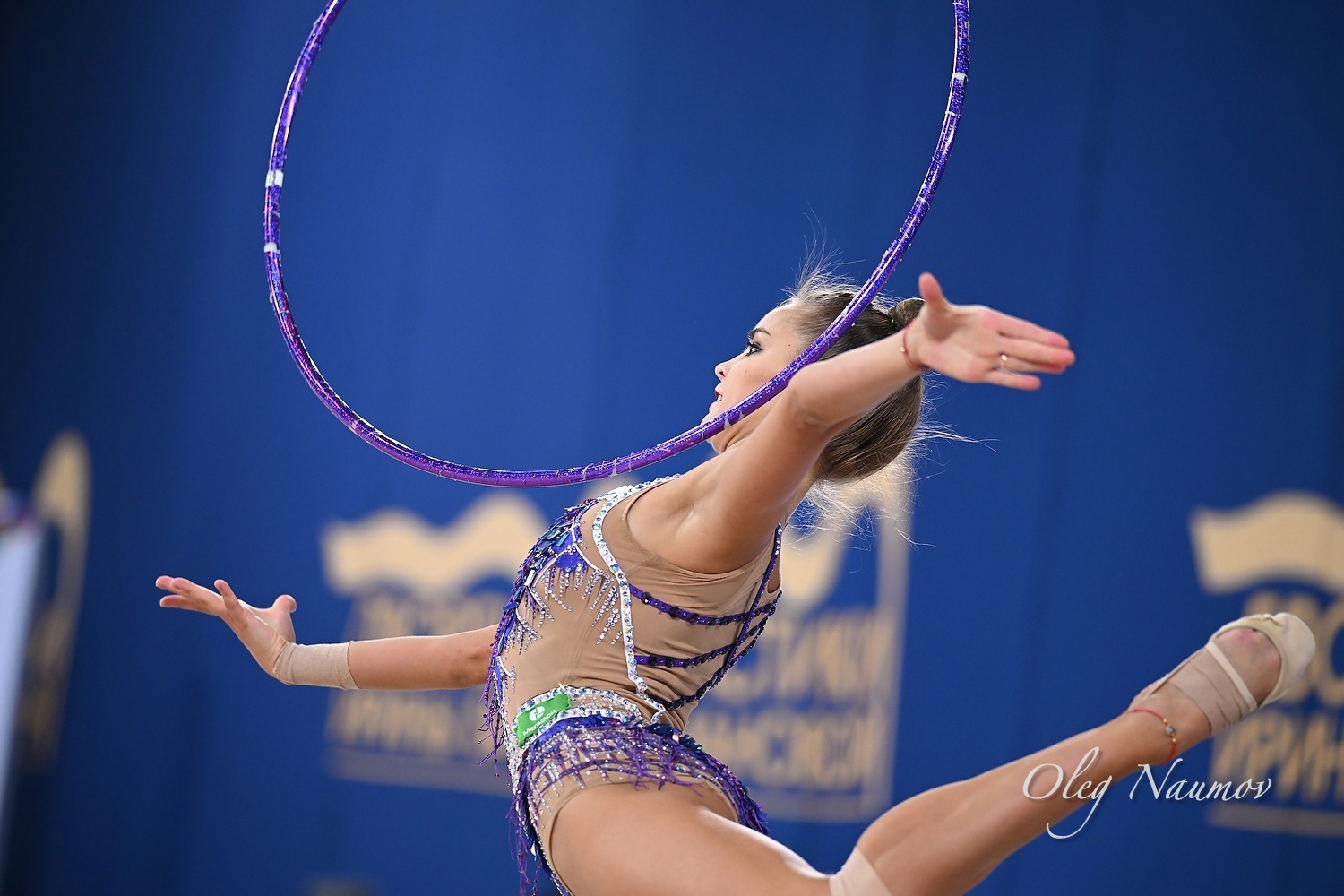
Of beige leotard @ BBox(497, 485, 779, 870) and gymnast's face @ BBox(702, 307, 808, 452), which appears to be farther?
gymnast's face @ BBox(702, 307, 808, 452)

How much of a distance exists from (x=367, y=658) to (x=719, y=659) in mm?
594

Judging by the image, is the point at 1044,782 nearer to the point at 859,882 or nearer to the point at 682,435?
the point at 859,882

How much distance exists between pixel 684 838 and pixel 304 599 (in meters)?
3.18

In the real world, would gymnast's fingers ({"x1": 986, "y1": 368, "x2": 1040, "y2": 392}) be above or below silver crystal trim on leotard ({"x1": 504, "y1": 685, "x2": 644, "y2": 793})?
above

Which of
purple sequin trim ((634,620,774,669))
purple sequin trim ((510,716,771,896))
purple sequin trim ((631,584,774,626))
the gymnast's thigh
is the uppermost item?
purple sequin trim ((631,584,774,626))

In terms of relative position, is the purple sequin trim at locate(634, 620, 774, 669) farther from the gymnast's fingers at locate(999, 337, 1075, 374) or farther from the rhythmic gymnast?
the gymnast's fingers at locate(999, 337, 1075, 374)

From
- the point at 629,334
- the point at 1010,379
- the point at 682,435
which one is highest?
the point at 629,334

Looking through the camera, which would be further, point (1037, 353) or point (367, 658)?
point (367, 658)

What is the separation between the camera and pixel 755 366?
1821mm

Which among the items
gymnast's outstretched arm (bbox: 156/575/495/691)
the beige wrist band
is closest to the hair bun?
gymnast's outstretched arm (bbox: 156/575/495/691)

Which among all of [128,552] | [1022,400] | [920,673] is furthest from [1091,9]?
[128,552]

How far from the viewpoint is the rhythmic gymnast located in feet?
4.30

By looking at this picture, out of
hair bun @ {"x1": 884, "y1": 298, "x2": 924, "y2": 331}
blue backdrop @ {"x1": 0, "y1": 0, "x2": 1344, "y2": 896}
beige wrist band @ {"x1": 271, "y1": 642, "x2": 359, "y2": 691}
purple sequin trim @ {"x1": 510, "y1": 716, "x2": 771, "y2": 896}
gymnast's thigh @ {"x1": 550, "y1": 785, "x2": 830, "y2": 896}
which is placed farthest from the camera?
blue backdrop @ {"x1": 0, "y1": 0, "x2": 1344, "y2": 896}

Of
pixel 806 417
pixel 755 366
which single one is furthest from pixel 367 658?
pixel 806 417
